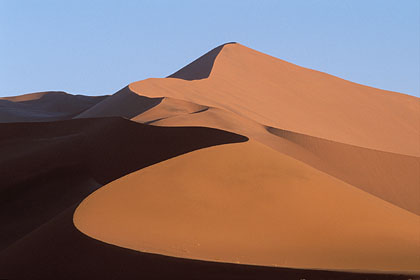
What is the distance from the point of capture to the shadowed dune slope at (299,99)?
32562 millimetres

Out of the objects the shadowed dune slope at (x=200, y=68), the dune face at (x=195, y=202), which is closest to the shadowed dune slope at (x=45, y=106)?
the shadowed dune slope at (x=200, y=68)

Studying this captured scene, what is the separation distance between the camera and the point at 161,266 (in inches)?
419

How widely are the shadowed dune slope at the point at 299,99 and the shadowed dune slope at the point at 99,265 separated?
1822 cm

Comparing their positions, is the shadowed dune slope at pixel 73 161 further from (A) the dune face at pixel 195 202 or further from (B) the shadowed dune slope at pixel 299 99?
(B) the shadowed dune slope at pixel 299 99

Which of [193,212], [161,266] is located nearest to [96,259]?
[161,266]

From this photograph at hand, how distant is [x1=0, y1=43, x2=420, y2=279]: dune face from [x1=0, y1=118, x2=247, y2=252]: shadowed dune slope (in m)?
0.04

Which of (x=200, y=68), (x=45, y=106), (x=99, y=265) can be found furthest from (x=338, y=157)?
(x=45, y=106)

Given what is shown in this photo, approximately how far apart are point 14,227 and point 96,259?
214 inches

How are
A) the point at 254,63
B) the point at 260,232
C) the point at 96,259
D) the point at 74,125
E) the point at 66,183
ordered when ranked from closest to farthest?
the point at 96,259 < the point at 260,232 < the point at 66,183 < the point at 74,125 < the point at 254,63

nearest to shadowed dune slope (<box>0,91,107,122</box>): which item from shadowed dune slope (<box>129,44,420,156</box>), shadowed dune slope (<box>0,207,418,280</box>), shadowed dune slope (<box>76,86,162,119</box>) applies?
shadowed dune slope (<box>129,44,420,156</box>)

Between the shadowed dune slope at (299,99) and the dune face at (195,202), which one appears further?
the shadowed dune slope at (299,99)

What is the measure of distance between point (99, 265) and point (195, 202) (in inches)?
118

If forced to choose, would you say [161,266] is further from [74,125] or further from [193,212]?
[74,125]

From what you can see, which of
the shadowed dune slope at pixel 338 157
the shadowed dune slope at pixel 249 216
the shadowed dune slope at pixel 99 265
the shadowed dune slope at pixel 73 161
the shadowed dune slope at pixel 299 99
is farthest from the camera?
the shadowed dune slope at pixel 299 99
